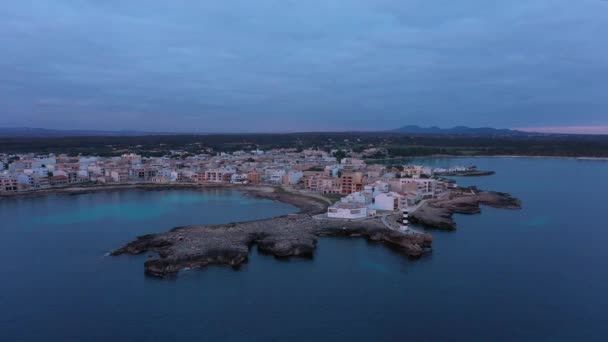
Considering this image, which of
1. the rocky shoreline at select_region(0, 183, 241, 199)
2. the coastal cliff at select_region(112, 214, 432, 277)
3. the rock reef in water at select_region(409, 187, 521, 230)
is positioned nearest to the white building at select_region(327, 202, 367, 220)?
the coastal cliff at select_region(112, 214, 432, 277)

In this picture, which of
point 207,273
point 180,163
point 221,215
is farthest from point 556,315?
point 180,163

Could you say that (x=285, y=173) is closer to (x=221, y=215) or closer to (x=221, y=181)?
(x=221, y=181)

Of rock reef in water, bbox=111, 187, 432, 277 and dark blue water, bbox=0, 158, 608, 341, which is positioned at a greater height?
rock reef in water, bbox=111, 187, 432, 277

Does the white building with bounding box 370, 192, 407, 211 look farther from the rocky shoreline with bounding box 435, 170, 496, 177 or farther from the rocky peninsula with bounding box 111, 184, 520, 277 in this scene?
the rocky shoreline with bounding box 435, 170, 496, 177

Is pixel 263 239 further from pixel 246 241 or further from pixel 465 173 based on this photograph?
pixel 465 173

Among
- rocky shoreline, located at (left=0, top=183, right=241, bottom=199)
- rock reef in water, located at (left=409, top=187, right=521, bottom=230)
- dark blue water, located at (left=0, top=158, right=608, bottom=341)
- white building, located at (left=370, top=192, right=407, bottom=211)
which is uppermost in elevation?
white building, located at (left=370, top=192, right=407, bottom=211)

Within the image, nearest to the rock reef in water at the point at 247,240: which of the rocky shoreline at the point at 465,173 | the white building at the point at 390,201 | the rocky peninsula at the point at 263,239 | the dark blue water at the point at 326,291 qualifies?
the rocky peninsula at the point at 263,239
